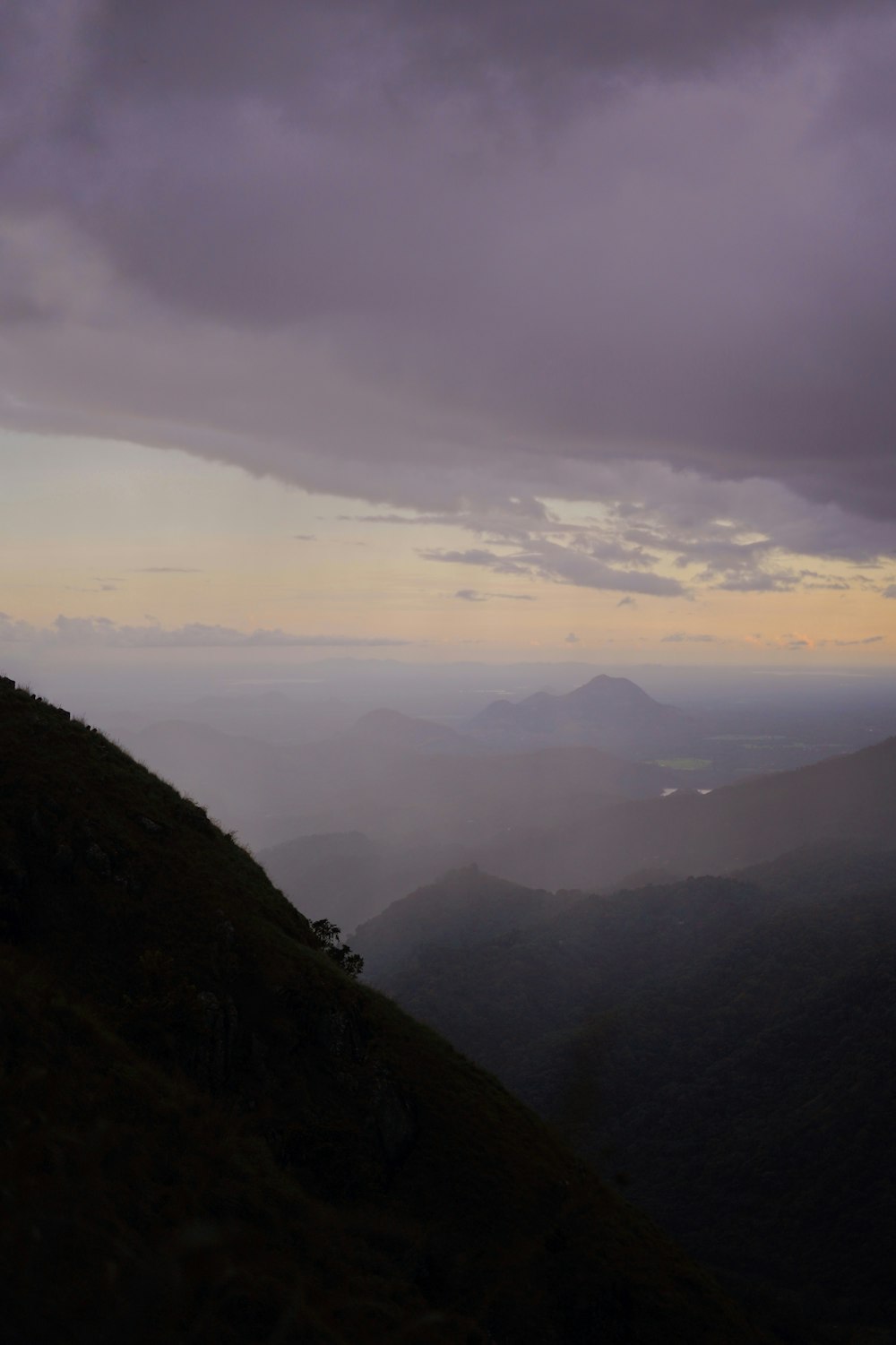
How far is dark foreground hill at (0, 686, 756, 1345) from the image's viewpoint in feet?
29.2

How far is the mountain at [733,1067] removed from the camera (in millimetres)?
83500

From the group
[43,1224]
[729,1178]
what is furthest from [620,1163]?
[43,1224]

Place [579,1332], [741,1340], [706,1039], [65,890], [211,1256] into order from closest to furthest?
1. [211,1256]
2. [579,1332]
3. [65,890]
4. [741,1340]
5. [706,1039]

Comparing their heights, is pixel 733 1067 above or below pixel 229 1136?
below

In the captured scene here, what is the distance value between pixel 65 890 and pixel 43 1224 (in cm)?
1952

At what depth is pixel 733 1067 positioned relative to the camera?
4936 inches

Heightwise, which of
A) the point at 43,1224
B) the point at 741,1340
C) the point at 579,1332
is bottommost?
the point at 741,1340

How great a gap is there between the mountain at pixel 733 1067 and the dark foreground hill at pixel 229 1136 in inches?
1891

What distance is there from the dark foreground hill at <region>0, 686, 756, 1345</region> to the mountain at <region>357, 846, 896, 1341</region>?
158 feet

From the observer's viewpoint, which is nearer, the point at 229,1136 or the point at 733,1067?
the point at 229,1136

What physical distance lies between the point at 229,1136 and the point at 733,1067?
447 ft

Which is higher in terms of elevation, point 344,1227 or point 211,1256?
point 211,1256

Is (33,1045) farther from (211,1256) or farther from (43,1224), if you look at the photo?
(211,1256)

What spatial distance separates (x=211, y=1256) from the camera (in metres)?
6.46
